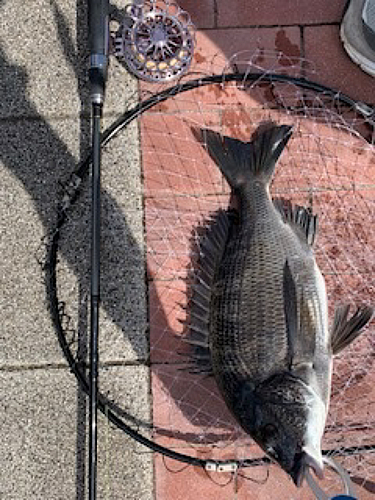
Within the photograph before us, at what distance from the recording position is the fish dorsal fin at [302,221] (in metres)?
3.18

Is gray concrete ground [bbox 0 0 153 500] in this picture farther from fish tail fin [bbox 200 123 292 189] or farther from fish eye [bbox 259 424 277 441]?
fish eye [bbox 259 424 277 441]

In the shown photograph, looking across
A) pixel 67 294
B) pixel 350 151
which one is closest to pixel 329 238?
pixel 350 151

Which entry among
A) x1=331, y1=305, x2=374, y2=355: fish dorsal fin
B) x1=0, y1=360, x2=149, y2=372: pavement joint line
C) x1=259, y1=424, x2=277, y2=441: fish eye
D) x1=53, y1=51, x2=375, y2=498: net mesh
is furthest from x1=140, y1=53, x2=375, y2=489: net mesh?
x1=259, y1=424, x2=277, y2=441: fish eye

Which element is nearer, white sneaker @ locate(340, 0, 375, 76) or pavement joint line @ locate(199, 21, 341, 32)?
white sneaker @ locate(340, 0, 375, 76)

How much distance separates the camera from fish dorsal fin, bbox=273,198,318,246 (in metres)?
3.18

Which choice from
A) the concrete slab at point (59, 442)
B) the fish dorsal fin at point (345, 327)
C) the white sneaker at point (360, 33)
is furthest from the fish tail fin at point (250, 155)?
the concrete slab at point (59, 442)

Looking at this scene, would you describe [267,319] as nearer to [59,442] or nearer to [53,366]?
[53,366]

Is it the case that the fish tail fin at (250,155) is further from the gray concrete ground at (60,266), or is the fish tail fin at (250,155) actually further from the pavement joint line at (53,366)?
the pavement joint line at (53,366)

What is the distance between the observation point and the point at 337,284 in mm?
3459

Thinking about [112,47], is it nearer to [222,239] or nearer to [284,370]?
[222,239]

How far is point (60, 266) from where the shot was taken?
11.5 ft

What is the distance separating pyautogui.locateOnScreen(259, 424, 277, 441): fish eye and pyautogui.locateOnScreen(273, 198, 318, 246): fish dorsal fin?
0.96 meters

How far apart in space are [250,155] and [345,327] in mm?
1018

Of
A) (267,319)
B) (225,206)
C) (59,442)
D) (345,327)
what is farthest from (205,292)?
(59,442)
